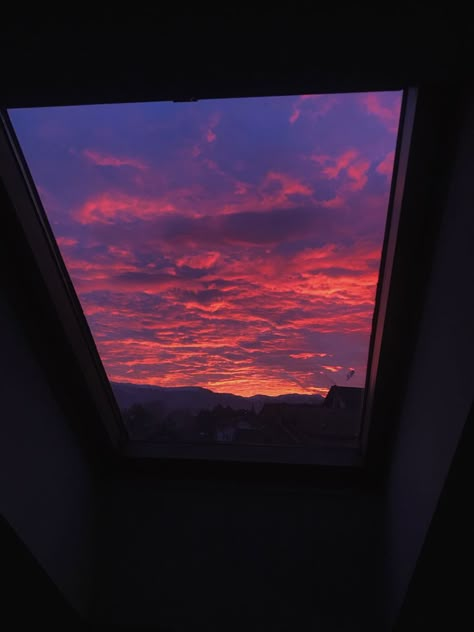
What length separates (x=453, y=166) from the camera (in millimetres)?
1522

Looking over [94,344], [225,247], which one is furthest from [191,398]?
[225,247]

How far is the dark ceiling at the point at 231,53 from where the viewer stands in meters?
1.17

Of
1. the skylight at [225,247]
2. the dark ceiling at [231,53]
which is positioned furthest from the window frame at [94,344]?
the dark ceiling at [231,53]

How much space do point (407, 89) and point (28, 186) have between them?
62.5 inches

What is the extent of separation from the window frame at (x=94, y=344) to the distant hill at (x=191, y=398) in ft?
0.35

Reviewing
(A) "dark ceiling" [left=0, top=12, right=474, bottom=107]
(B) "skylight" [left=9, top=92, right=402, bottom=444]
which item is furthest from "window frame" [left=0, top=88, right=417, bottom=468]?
→ (A) "dark ceiling" [left=0, top=12, right=474, bottom=107]

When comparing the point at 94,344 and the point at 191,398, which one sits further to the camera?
the point at 191,398

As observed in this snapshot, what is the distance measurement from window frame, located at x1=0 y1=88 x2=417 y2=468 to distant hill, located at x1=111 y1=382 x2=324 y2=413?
106 mm

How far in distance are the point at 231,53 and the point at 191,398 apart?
197 centimetres

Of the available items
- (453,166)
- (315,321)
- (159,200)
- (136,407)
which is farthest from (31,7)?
(136,407)

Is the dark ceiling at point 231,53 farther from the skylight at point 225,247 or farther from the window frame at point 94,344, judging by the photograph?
the skylight at point 225,247

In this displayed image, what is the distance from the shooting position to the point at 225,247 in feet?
7.20

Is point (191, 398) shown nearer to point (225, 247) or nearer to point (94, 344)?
point (94, 344)

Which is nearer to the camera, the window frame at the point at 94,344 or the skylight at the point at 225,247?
the window frame at the point at 94,344
